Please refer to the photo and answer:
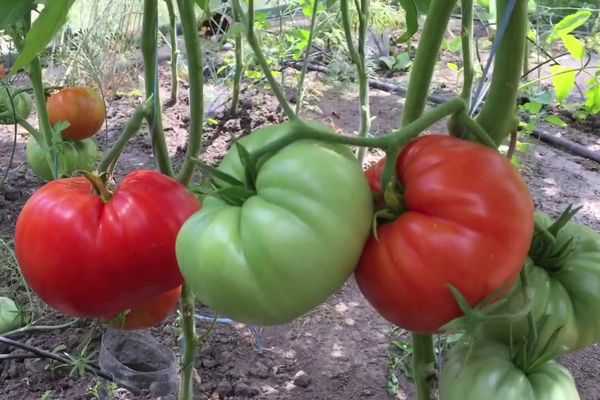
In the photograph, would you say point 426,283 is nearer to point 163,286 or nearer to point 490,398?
point 490,398

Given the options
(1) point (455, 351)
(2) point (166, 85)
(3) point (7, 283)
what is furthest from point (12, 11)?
(2) point (166, 85)

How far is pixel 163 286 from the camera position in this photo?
0.61 meters

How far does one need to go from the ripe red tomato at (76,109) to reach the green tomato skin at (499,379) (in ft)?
4.36

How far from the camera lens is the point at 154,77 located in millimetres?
763

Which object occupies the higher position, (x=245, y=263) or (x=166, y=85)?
(x=245, y=263)

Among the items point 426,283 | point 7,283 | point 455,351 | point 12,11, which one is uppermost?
point 12,11

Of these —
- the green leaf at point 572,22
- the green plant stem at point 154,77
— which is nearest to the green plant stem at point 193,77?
the green plant stem at point 154,77

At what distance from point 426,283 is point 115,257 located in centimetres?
28

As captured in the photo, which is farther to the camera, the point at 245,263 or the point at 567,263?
the point at 567,263

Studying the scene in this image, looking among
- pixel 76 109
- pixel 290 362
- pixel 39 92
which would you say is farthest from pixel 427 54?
pixel 76 109

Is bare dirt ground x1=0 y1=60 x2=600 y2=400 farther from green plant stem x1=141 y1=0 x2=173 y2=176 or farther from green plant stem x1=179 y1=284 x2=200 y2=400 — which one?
green plant stem x1=141 y1=0 x2=173 y2=176

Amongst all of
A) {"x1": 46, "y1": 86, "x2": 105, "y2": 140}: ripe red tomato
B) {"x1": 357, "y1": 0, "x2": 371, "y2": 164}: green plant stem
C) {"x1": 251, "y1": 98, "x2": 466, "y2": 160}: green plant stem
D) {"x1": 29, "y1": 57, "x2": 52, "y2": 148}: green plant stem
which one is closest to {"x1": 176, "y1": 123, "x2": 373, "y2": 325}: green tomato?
{"x1": 251, "y1": 98, "x2": 466, "y2": 160}: green plant stem

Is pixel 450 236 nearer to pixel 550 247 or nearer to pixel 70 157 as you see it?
pixel 550 247

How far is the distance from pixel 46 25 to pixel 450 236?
38cm
